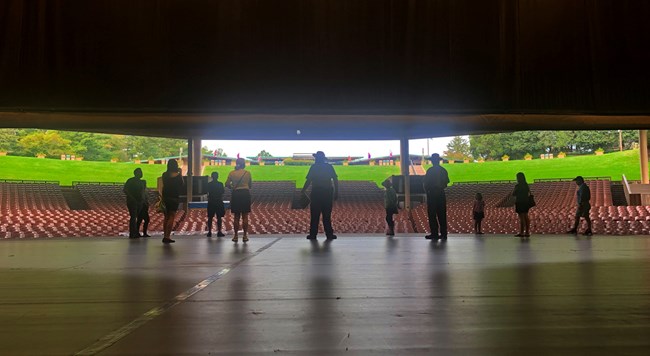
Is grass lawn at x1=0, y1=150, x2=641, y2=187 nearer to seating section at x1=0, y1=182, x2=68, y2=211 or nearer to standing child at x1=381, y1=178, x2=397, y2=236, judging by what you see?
seating section at x1=0, y1=182, x2=68, y2=211

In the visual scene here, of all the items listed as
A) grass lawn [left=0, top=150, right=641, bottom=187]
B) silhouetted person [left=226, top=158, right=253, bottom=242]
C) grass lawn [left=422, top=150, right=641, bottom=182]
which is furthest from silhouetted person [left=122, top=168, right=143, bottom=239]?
grass lawn [left=422, top=150, right=641, bottom=182]

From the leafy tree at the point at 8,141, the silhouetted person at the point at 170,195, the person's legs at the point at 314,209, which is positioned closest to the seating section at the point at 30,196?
the silhouetted person at the point at 170,195

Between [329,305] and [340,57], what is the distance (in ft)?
15.8

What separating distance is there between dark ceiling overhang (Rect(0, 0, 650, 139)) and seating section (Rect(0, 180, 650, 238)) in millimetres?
6255

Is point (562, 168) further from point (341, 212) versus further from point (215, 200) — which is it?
point (215, 200)

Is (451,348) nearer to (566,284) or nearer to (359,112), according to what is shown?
(566,284)

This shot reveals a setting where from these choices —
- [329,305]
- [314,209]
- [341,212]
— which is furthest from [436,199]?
[341,212]

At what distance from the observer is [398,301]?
300cm

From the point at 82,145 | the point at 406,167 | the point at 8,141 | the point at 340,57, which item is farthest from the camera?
the point at 82,145

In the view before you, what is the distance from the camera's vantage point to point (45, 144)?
44.9 m

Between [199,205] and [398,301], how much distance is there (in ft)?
60.9

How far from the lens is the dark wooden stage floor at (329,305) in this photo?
83.9 inches

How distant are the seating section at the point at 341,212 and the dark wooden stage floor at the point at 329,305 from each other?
26.9 ft

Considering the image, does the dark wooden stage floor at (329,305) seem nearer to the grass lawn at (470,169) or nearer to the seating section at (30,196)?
the seating section at (30,196)
